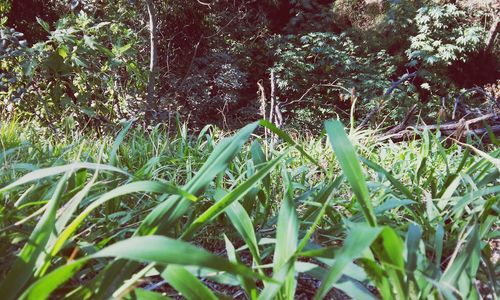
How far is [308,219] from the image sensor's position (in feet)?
2.99

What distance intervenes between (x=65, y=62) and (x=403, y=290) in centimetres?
343

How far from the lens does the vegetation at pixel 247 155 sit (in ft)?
1.80

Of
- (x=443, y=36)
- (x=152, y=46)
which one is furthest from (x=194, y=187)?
(x=443, y=36)

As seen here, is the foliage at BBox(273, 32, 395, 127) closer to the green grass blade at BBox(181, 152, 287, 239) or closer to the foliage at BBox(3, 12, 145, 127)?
the foliage at BBox(3, 12, 145, 127)

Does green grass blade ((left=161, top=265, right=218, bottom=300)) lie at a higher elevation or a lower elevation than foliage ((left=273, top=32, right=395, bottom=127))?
lower

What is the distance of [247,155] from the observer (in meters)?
1.85

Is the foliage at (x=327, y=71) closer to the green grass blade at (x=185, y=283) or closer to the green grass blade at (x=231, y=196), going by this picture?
the green grass blade at (x=231, y=196)

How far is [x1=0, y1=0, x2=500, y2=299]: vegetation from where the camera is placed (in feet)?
1.80

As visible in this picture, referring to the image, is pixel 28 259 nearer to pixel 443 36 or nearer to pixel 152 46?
pixel 152 46

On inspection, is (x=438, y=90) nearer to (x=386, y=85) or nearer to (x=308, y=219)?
(x=386, y=85)

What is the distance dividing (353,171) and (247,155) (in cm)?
122

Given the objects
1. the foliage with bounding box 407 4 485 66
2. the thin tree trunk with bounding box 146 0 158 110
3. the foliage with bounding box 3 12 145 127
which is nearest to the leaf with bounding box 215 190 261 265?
the foliage with bounding box 3 12 145 127

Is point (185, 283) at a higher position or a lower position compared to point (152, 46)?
lower

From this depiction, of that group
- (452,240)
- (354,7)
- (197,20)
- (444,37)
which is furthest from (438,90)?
(452,240)
